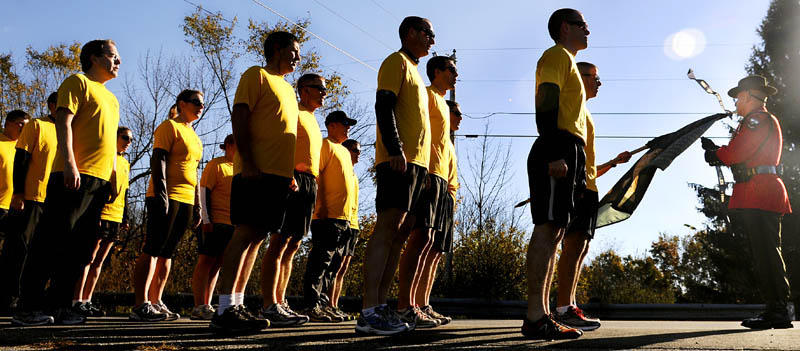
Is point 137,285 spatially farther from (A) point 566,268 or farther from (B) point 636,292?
(B) point 636,292

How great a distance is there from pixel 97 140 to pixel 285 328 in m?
1.92

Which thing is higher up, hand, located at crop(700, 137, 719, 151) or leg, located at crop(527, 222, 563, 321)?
hand, located at crop(700, 137, 719, 151)

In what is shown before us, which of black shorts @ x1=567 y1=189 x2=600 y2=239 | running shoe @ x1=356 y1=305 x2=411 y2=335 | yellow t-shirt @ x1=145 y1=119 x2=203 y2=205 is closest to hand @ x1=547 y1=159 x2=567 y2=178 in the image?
black shorts @ x1=567 y1=189 x2=600 y2=239

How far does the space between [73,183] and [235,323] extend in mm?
1493

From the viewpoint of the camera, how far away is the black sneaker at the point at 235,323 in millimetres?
3998

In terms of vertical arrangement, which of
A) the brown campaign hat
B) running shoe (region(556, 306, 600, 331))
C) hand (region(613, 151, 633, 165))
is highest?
the brown campaign hat

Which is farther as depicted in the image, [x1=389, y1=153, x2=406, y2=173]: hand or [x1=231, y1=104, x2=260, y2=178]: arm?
[x1=231, y1=104, x2=260, y2=178]: arm

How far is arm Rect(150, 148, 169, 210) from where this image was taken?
5.65 m

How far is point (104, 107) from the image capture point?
4.84 metres

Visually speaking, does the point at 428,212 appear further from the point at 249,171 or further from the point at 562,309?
the point at 249,171

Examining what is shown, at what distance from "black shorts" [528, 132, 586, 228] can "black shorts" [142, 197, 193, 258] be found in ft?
10.8

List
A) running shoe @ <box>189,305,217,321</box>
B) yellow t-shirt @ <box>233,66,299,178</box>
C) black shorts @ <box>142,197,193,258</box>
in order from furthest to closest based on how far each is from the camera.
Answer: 1. running shoe @ <box>189,305,217,321</box>
2. black shorts @ <box>142,197,193,258</box>
3. yellow t-shirt @ <box>233,66,299,178</box>

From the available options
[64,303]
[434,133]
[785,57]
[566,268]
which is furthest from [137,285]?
[785,57]

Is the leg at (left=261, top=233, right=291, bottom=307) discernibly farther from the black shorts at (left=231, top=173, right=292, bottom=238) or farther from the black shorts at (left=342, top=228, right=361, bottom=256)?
the black shorts at (left=342, top=228, right=361, bottom=256)
